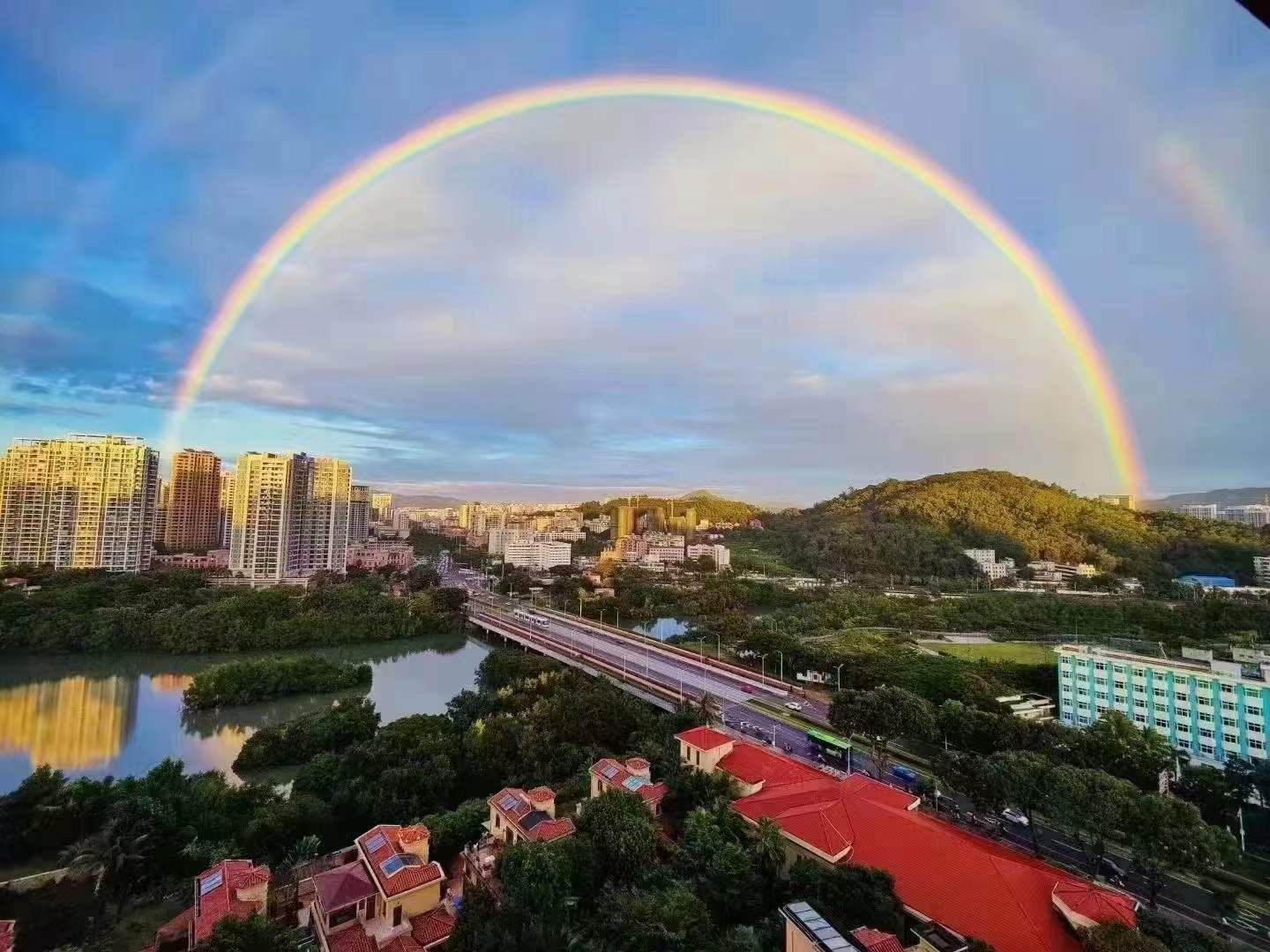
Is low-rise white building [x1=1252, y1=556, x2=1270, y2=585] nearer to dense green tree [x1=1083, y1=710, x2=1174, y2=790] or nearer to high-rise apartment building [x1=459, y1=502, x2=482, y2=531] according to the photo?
dense green tree [x1=1083, y1=710, x2=1174, y2=790]

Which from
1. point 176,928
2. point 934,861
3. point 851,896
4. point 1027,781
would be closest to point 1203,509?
point 1027,781

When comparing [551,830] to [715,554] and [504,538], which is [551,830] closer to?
[715,554]

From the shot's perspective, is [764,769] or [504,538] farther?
[504,538]

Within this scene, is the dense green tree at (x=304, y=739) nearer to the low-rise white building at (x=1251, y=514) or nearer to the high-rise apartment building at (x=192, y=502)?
the high-rise apartment building at (x=192, y=502)

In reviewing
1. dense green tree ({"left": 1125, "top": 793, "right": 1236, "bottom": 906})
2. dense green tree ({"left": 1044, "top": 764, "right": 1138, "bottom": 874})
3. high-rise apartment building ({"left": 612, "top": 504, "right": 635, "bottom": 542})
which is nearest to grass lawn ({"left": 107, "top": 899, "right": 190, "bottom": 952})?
dense green tree ({"left": 1044, "top": 764, "right": 1138, "bottom": 874})

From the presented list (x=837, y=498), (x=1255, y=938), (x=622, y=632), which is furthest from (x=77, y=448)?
(x=837, y=498)

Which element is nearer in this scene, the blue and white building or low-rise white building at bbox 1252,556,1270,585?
the blue and white building
